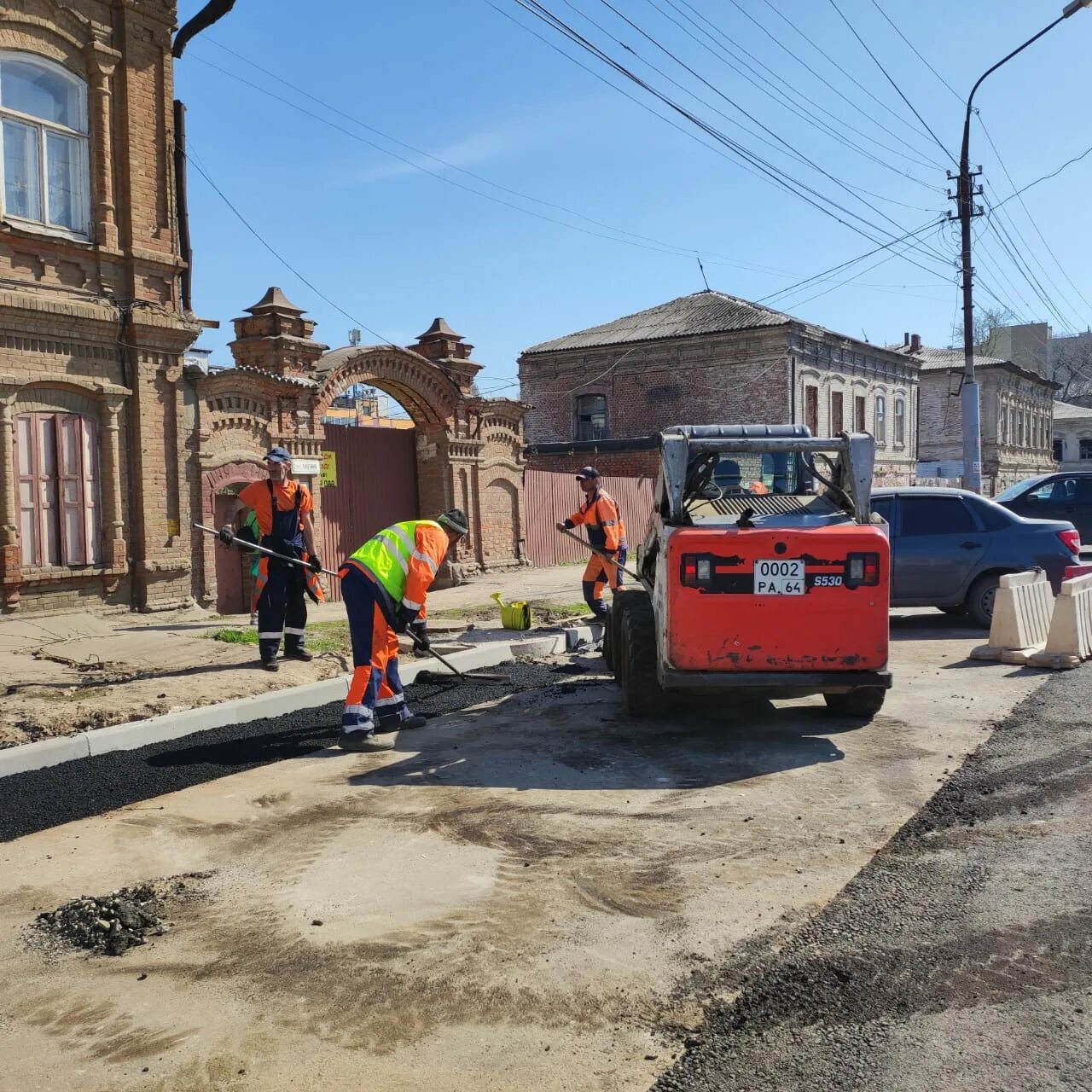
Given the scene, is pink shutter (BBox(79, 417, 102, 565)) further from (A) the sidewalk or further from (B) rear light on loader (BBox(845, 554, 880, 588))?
(B) rear light on loader (BBox(845, 554, 880, 588))

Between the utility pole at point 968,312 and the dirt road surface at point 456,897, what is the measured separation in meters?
15.5

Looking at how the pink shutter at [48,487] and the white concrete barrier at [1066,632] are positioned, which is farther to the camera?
the pink shutter at [48,487]

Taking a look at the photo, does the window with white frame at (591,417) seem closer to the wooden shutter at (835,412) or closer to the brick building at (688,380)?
the brick building at (688,380)

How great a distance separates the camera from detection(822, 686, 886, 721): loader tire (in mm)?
7254

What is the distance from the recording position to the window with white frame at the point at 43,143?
11.5 meters

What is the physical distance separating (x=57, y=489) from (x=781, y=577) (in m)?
8.89

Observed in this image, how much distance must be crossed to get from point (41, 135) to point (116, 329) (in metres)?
2.25

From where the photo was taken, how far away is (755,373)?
31.9 metres

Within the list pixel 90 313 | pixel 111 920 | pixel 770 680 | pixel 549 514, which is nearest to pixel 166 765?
pixel 111 920

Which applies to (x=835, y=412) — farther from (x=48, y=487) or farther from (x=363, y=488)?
(x=48, y=487)

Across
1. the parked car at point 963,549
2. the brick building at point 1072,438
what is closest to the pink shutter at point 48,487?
the parked car at point 963,549

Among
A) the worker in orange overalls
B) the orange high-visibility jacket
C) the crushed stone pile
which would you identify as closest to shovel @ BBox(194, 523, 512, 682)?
the worker in orange overalls

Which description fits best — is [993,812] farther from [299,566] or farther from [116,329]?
[116,329]

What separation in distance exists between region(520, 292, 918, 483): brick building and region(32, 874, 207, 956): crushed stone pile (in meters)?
24.8
